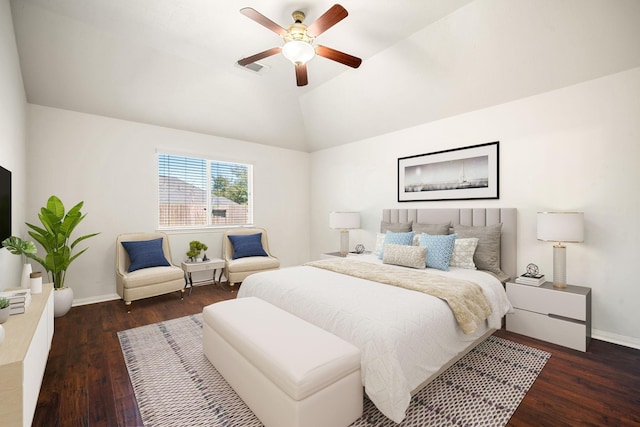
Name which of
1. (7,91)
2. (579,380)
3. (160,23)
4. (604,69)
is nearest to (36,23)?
(7,91)

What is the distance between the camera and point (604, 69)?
8.95ft

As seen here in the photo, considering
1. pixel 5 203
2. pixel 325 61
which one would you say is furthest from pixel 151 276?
pixel 325 61

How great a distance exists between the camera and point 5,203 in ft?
8.09

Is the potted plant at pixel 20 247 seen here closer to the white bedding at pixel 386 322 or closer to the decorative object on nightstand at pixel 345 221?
the white bedding at pixel 386 322

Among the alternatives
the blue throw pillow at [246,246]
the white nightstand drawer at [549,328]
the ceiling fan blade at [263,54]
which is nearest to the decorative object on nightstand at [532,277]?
the white nightstand drawer at [549,328]

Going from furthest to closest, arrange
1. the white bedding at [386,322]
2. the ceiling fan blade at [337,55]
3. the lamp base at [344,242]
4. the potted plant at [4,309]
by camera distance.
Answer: the lamp base at [344,242]
the ceiling fan blade at [337,55]
the potted plant at [4,309]
the white bedding at [386,322]

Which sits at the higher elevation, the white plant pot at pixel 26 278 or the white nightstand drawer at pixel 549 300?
the white plant pot at pixel 26 278

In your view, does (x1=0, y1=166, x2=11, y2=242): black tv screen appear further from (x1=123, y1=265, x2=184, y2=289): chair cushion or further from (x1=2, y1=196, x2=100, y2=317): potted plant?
(x1=123, y1=265, x2=184, y2=289): chair cushion

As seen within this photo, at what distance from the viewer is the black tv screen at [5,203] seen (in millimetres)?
2332

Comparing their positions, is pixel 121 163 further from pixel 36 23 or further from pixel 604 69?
pixel 604 69

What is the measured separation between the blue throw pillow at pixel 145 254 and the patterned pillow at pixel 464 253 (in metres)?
3.71

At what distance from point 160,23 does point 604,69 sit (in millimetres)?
4271

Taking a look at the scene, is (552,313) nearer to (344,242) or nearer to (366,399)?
(366,399)

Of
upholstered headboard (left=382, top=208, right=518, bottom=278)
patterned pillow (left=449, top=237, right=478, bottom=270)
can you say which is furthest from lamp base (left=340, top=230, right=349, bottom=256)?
patterned pillow (left=449, top=237, right=478, bottom=270)
